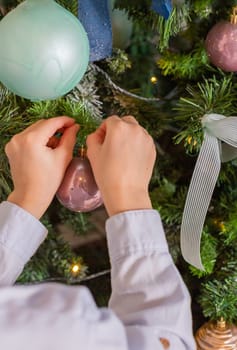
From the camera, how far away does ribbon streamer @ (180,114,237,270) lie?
0.72 metres

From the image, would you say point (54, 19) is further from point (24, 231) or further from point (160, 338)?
point (160, 338)

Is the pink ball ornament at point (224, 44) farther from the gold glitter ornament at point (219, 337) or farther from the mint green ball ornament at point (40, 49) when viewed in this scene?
the gold glitter ornament at point (219, 337)

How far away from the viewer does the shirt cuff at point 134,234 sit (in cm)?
57

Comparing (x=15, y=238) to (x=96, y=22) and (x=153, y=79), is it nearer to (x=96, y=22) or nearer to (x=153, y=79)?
(x=96, y=22)

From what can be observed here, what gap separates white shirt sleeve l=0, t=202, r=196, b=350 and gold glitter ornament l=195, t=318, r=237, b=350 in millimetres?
350

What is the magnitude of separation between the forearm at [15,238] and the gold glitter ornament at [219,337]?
1.26ft

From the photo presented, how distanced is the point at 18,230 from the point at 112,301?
12cm

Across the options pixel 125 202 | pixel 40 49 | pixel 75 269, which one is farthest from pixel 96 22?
pixel 75 269

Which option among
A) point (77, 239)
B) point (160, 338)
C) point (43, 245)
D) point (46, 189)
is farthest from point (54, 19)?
point (77, 239)

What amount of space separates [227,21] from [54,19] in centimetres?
23

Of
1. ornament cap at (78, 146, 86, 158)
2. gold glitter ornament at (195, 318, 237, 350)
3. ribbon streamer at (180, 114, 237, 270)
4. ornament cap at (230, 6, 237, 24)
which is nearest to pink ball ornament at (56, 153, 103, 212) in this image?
ornament cap at (78, 146, 86, 158)

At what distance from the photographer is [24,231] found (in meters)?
0.61

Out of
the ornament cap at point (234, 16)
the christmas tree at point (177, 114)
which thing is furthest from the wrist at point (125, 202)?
the ornament cap at point (234, 16)

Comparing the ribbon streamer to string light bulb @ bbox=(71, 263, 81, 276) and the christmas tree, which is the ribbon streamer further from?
string light bulb @ bbox=(71, 263, 81, 276)
